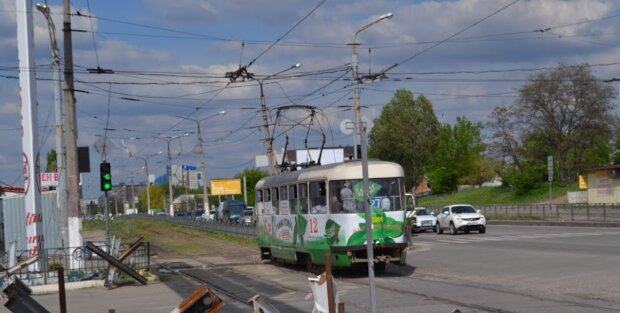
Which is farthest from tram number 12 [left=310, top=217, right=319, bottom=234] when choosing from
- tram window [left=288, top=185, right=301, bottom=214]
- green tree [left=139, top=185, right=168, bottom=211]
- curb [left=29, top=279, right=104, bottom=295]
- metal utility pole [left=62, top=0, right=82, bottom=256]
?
green tree [left=139, top=185, right=168, bottom=211]

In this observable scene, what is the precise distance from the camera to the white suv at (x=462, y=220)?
42781 millimetres

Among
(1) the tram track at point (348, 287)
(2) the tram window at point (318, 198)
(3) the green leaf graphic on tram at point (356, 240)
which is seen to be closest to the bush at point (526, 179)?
(1) the tram track at point (348, 287)

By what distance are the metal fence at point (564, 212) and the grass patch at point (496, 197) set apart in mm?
11536

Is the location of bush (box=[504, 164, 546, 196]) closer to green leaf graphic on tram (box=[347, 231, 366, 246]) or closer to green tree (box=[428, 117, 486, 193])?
green tree (box=[428, 117, 486, 193])

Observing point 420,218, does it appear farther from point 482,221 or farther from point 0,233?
point 0,233

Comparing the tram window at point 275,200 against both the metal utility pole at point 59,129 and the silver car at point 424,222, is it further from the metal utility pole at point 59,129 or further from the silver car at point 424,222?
the silver car at point 424,222

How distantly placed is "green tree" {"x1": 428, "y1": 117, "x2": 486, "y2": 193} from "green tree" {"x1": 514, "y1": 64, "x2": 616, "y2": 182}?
2172 cm

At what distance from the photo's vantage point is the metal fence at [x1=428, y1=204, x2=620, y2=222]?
5058 cm

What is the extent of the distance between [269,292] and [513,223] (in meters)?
36.8

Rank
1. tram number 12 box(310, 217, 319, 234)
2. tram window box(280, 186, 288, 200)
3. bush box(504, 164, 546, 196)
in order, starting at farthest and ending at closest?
bush box(504, 164, 546, 196), tram window box(280, 186, 288, 200), tram number 12 box(310, 217, 319, 234)

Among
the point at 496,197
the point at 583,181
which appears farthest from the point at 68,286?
the point at 496,197

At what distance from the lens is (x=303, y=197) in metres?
25.0

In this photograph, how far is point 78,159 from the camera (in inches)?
985

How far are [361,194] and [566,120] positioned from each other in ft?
213
